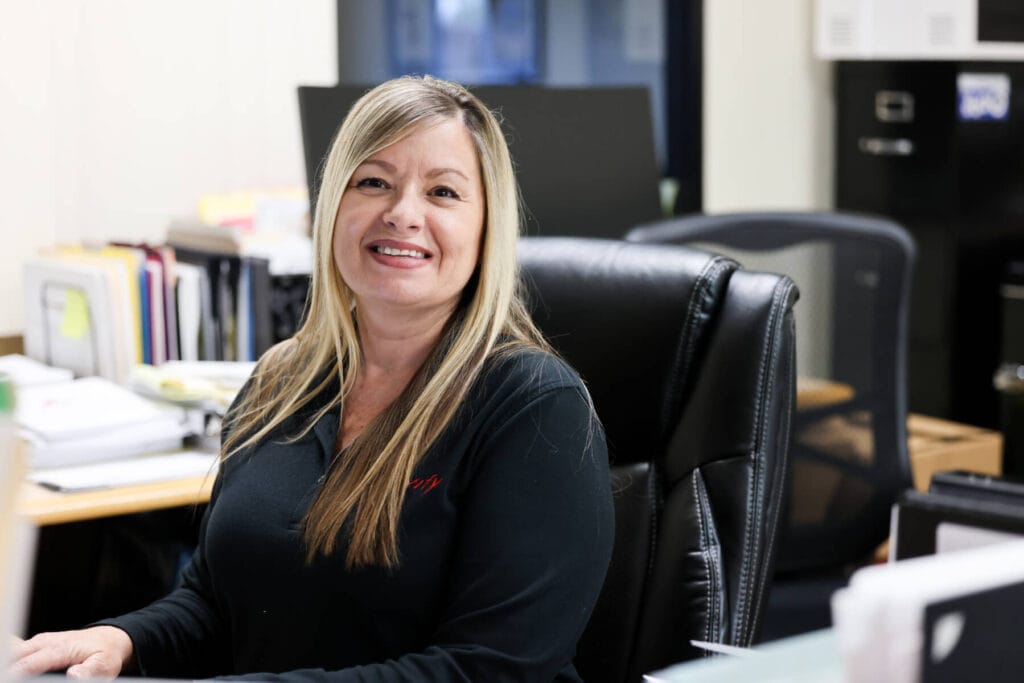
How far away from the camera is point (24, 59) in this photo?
2.78 metres

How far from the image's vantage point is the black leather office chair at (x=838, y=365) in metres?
2.46

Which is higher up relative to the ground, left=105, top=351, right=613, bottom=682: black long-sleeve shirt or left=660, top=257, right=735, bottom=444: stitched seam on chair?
left=660, top=257, right=735, bottom=444: stitched seam on chair

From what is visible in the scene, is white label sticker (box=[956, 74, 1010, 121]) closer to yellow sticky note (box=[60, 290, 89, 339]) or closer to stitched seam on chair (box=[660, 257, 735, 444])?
yellow sticky note (box=[60, 290, 89, 339])

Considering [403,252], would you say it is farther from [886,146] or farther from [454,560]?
[886,146]

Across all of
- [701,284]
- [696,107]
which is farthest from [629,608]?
[696,107]

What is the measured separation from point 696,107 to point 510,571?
3.00 m

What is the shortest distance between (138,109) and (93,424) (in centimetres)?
97

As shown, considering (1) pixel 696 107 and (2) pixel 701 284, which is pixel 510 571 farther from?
(1) pixel 696 107

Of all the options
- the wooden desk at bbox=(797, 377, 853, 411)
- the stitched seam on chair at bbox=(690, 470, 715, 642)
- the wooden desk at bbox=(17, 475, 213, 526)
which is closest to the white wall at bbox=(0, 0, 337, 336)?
the wooden desk at bbox=(17, 475, 213, 526)

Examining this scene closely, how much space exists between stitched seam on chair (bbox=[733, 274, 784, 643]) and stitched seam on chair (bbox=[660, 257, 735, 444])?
0.27ft

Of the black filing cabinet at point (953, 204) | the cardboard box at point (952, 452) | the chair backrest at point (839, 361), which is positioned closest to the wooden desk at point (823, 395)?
the chair backrest at point (839, 361)

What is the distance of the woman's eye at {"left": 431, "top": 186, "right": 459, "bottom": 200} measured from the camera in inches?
60.9

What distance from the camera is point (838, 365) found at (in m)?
2.54

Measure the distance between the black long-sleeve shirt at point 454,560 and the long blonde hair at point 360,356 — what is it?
21 millimetres
